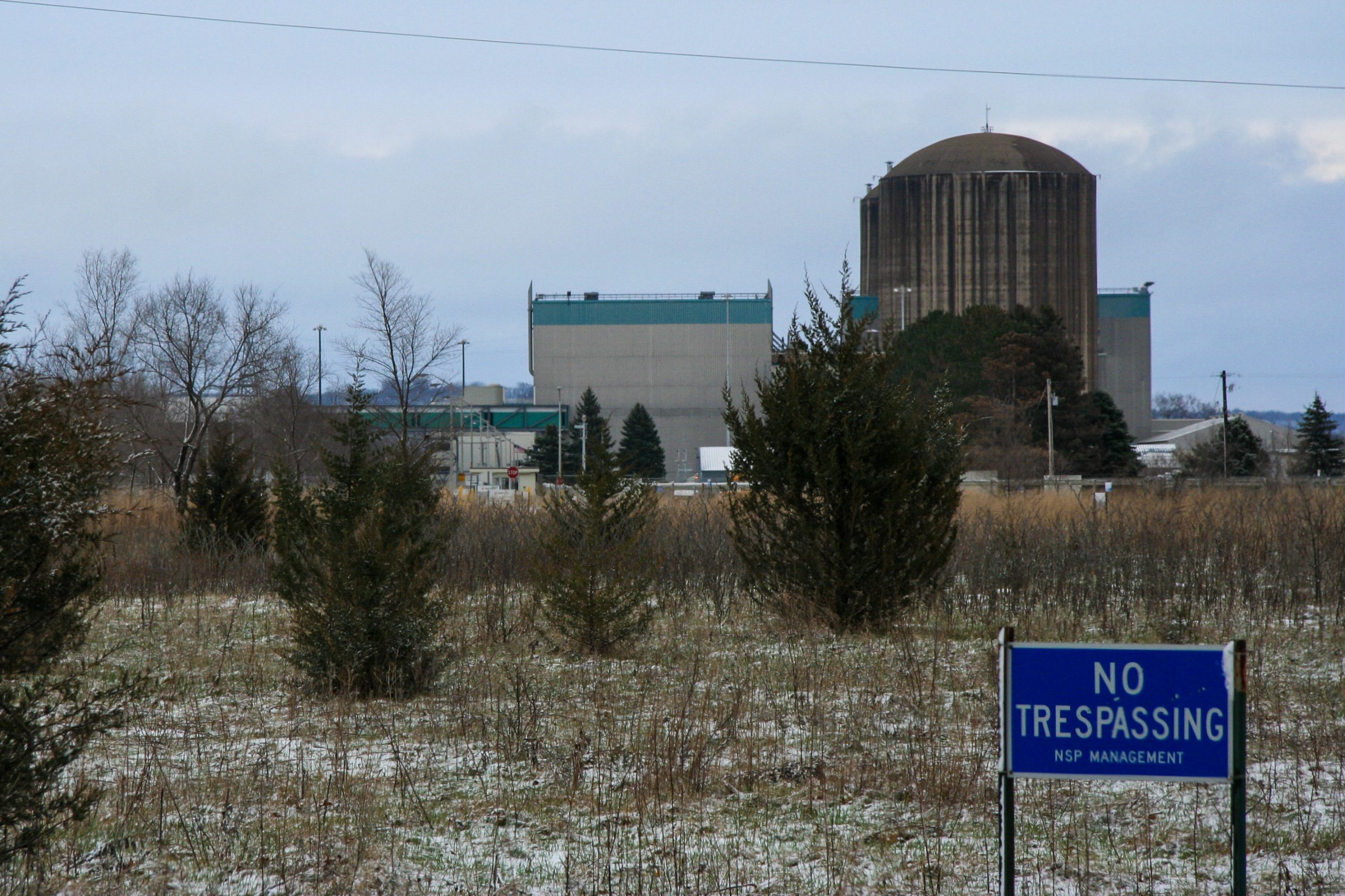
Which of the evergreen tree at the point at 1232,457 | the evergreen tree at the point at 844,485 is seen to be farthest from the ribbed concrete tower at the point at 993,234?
the evergreen tree at the point at 844,485

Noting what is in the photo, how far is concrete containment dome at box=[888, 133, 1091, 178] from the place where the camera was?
7406 centimetres

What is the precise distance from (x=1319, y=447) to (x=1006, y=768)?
65.6 meters

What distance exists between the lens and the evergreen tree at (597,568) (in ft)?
37.0

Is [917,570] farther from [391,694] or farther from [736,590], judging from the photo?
[391,694]

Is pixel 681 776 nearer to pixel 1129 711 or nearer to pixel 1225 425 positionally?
pixel 1129 711

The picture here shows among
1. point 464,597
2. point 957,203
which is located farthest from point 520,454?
point 464,597

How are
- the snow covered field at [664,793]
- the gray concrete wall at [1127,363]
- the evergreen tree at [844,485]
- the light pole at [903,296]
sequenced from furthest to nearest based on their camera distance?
the gray concrete wall at [1127,363], the light pole at [903,296], the evergreen tree at [844,485], the snow covered field at [664,793]

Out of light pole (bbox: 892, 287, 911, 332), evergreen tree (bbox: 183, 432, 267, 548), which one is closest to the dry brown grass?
evergreen tree (bbox: 183, 432, 267, 548)

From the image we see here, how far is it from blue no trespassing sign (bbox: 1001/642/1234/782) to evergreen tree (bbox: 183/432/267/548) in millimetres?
18531

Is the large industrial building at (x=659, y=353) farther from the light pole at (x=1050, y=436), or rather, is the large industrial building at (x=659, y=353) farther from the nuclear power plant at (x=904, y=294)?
the light pole at (x=1050, y=436)

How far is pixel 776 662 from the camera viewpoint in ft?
34.3

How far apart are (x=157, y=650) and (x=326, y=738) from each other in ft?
15.7

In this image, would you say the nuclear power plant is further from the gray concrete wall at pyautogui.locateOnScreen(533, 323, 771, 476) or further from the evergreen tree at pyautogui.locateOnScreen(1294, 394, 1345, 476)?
the evergreen tree at pyautogui.locateOnScreen(1294, 394, 1345, 476)

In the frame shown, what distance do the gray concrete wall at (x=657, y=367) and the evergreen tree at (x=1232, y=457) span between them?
28.6 metres
